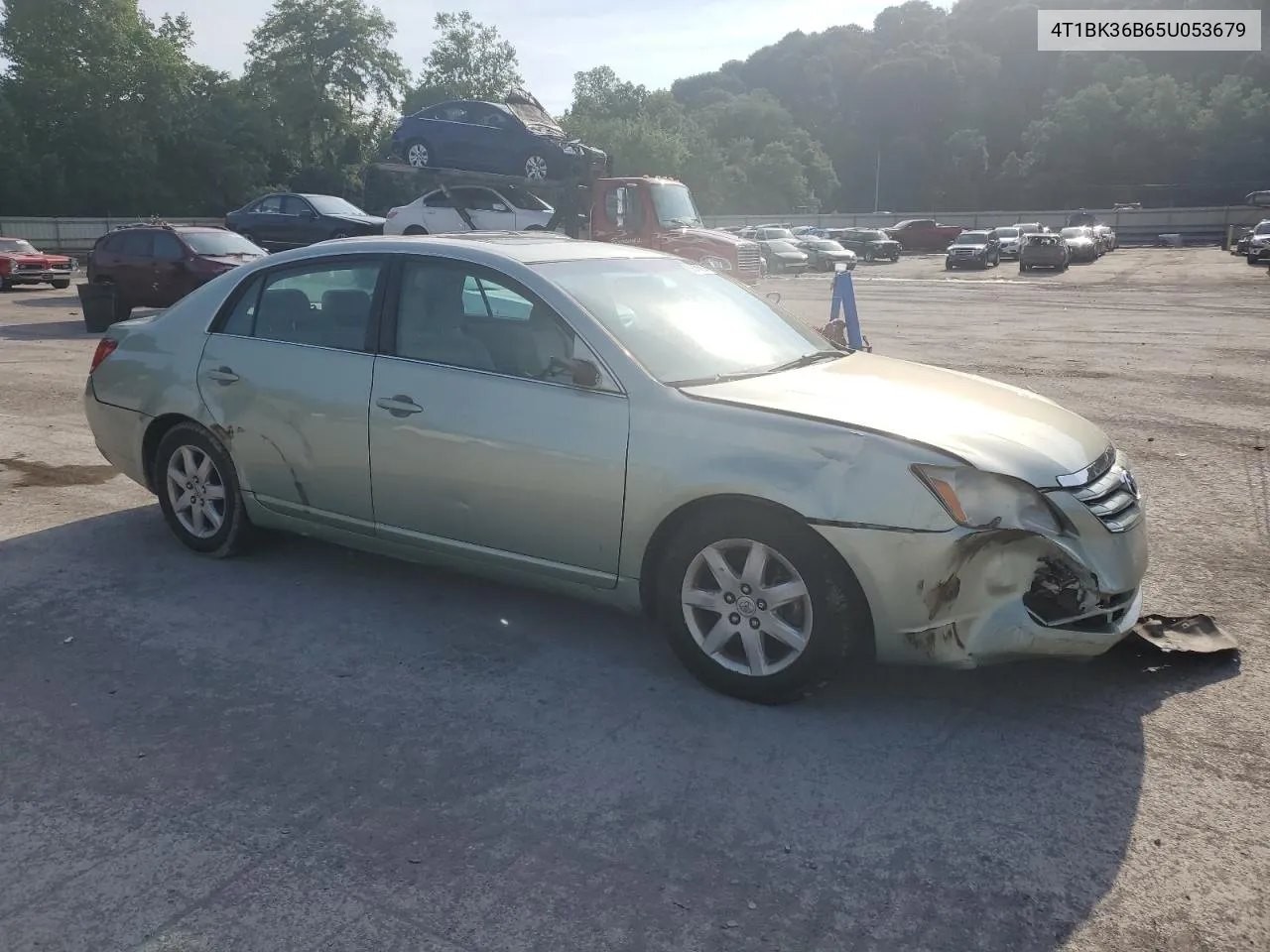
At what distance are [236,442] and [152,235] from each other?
14285 millimetres

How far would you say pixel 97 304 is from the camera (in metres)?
15.7

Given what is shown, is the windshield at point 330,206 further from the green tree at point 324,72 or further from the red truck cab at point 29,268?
the green tree at point 324,72

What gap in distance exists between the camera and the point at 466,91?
91875 millimetres

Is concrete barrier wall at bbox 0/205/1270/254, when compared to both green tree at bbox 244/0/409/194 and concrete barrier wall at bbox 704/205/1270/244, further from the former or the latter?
green tree at bbox 244/0/409/194

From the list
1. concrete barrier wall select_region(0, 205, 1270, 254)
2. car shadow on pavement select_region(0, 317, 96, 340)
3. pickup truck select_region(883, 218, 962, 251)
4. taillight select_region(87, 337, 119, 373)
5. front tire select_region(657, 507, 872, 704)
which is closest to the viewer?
front tire select_region(657, 507, 872, 704)

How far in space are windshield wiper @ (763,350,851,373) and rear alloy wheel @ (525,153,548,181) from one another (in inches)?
632

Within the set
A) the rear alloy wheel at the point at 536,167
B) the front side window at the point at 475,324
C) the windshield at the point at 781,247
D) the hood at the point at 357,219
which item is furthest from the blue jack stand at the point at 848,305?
the windshield at the point at 781,247

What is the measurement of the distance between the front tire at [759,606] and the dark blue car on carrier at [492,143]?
1735 cm

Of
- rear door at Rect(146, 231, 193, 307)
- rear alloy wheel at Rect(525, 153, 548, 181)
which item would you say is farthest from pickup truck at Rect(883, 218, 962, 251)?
rear door at Rect(146, 231, 193, 307)

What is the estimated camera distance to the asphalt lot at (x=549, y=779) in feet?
8.97

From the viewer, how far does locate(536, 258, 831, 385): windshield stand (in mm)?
4371

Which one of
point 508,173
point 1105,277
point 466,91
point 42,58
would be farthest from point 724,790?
point 466,91

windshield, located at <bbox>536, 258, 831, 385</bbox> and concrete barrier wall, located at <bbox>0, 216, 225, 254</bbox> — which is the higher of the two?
concrete barrier wall, located at <bbox>0, 216, 225, 254</bbox>

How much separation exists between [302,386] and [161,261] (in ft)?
46.1
